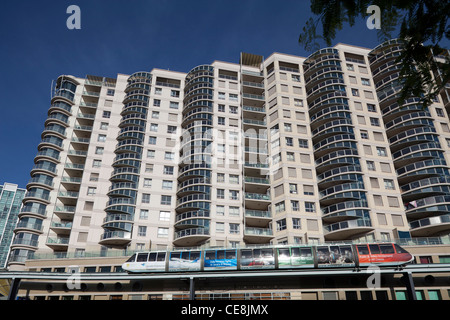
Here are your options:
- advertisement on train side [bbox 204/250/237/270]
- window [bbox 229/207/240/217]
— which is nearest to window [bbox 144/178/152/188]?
window [bbox 229/207/240/217]

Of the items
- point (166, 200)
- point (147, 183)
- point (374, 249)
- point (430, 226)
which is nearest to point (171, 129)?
point (147, 183)

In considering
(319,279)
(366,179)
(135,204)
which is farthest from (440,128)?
(135,204)

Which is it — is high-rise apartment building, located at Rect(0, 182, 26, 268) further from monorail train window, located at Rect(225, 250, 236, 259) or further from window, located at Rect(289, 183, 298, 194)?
monorail train window, located at Rect(225, 250, 236, 259)

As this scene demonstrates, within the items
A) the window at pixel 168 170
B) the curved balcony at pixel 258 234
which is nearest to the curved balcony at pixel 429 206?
the curved balcony at pixel 258 234

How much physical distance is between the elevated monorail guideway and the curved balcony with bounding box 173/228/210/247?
10.7m

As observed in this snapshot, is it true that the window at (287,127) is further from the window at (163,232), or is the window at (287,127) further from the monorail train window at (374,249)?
the monorail train window at (374,249)

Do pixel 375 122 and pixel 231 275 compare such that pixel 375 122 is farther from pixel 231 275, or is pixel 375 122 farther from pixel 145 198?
pixel 145 198

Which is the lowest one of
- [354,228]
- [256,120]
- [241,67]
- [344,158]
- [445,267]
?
[445,267]

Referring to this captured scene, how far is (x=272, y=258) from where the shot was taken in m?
37.1

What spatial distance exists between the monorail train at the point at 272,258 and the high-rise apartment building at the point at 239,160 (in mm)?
12086

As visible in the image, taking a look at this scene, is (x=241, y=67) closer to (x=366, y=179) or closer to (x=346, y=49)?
(x=346, y=49)

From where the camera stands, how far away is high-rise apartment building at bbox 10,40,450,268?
51.4 m

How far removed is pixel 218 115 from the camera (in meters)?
65.6
